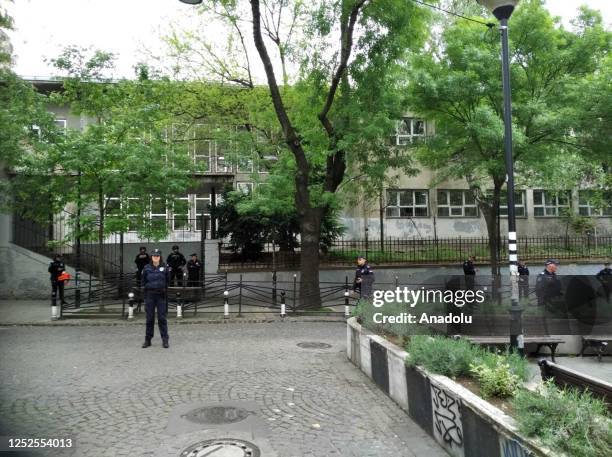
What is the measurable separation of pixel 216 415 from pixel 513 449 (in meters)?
3.62

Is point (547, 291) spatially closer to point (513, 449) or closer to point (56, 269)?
point (513, 449)

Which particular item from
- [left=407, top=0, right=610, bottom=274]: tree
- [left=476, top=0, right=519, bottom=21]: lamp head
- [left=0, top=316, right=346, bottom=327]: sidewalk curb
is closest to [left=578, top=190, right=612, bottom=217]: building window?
[left=407, top=0, right=610, bottom=274]: tree

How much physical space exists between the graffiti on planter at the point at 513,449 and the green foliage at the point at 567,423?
12 centimetres

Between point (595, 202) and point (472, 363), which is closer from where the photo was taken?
point (472, 363)

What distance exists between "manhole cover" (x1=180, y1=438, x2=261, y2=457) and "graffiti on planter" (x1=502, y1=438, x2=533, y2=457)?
2.38 m

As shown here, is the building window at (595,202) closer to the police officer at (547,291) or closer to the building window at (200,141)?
the police officer at (547,291)

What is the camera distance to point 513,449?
3.49 meters

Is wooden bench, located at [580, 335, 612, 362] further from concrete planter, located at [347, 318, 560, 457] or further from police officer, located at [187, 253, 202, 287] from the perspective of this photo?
police officer, located at [187, 253, 202, 287]

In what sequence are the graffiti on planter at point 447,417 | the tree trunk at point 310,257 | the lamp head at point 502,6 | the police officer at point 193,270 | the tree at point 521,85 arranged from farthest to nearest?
1. the police officer at point 193,270
2. the tree trunk at point 310,257
3. the tree at point 521,85
4. the lamp head at point 502,6
5. the graffiti on planter at point 447,417

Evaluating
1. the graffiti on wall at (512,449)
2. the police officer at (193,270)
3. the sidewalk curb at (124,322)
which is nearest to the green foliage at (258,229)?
the police officer at (193,270)

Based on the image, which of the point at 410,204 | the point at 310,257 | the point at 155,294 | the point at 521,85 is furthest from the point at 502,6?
the point at 410,204

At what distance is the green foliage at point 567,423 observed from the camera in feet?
10.00

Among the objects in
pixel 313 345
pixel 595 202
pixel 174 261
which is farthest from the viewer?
pixel 595 202

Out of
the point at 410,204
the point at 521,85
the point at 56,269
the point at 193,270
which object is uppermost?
the point at 521,85
